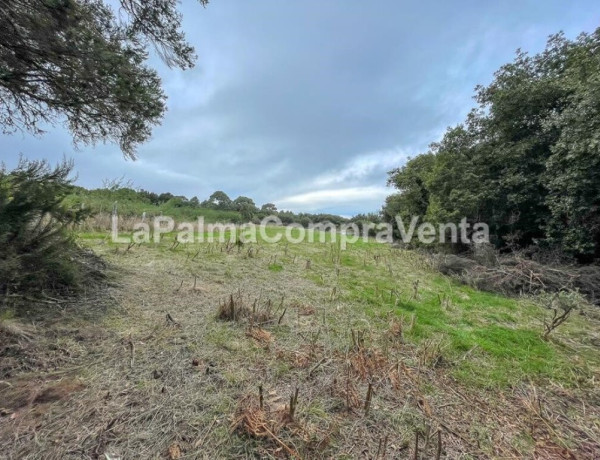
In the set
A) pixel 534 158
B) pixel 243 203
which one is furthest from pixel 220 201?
pixel 534 158

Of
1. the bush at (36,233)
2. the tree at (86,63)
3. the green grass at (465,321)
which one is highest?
the tree at (86,63)

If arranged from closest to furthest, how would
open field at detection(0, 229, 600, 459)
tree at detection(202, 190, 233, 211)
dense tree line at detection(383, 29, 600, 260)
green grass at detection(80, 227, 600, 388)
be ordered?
open field at detection(0, 229, 600, 459), green grass at detection(80, 227, 600, 388), dense tree line at detection(383, 29, 600, 260), tree at detection(202, 190, 233, 211)

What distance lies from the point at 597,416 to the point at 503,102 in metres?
9.09

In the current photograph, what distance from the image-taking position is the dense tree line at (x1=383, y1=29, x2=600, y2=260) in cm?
603

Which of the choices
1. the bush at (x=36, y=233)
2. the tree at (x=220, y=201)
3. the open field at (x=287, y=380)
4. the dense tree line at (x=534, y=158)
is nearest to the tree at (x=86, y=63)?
the bush at (x=36, y=233)

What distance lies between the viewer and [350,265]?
734cm

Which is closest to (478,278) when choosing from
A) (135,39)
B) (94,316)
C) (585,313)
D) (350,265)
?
(585,313)

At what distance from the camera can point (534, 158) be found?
7.96 meters

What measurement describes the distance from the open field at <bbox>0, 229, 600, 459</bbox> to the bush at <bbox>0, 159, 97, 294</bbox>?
0.35 m

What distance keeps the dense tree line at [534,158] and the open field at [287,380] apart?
3552mm

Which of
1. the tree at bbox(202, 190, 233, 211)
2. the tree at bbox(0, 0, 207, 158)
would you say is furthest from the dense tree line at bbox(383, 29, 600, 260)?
the tree at bbox(202, 190, 233, 211)

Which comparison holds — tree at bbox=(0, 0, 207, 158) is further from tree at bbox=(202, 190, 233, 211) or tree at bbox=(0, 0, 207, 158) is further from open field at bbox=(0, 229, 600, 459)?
tree at bbox=(202, 190, 233, 211)

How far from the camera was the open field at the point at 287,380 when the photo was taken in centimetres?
165

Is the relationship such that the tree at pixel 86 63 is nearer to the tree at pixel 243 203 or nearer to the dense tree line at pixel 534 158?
the dense tree line at pixel 534 158
